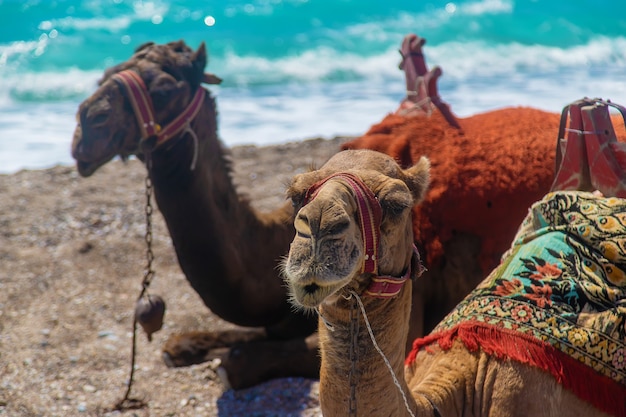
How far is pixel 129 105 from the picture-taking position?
157 inches

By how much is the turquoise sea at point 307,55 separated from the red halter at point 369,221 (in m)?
8.46

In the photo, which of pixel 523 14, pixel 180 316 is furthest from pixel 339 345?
pixel 523 14

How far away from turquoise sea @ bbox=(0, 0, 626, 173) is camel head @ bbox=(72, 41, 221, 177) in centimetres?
616

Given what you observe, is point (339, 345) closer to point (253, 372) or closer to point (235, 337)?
point (253, 372)

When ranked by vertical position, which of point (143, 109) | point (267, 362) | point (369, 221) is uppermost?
point (143, 109)

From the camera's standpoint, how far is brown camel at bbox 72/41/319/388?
13.0ft

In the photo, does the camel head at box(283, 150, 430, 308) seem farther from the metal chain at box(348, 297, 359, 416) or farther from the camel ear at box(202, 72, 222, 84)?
the camel ear at box(202, 72, 222, 84)

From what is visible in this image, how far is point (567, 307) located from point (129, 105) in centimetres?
245

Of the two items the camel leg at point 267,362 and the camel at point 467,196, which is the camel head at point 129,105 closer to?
the camel at point 467,196

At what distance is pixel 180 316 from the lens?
5.17 metres

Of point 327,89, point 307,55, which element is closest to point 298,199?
point 327,89

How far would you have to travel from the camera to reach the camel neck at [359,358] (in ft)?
6.89

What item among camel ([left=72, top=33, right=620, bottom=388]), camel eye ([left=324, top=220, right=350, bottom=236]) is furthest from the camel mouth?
camel ([left=72, top=33, right=620, bottom=388])

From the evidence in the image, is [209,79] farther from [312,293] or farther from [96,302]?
[312,293]
